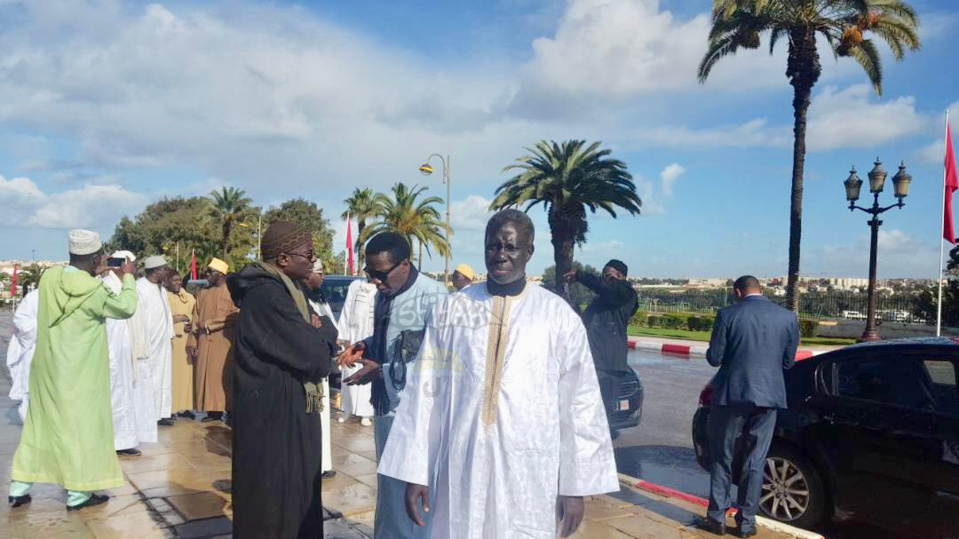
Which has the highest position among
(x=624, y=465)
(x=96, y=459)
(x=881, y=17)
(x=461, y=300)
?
(x=881, y=17)

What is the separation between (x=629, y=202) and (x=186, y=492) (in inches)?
984

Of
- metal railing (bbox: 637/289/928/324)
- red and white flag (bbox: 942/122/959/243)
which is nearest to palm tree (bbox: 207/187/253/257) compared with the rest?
metal railing (bbox: 637/289/928/324)

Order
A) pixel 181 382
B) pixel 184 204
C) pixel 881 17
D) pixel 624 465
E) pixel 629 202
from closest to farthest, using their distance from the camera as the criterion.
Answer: pixel 624 465, pixel 181 382, pixel 881 17, pixel 629 202, pixel 184 204

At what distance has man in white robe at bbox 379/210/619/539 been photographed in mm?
2842

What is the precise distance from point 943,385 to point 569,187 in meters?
25.0

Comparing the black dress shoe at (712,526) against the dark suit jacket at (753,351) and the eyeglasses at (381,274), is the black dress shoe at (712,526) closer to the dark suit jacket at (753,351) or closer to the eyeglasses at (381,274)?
the dark suit jacket at (753,351)

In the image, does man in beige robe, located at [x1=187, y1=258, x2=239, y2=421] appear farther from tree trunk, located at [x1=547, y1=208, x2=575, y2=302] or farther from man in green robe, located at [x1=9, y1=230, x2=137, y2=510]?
tree trunk, located at [x1=547, y1=208, x2=575, y2=302]

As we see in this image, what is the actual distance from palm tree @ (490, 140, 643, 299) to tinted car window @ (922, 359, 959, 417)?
77.9 feet

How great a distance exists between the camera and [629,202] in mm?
28984

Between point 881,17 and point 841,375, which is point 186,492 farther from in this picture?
point 881,17

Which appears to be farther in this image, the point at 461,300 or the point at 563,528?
the point at 461,300

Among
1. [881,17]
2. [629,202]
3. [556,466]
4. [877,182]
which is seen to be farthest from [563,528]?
[629,202]

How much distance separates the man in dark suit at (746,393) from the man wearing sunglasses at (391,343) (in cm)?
218

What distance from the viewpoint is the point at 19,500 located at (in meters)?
5.27
